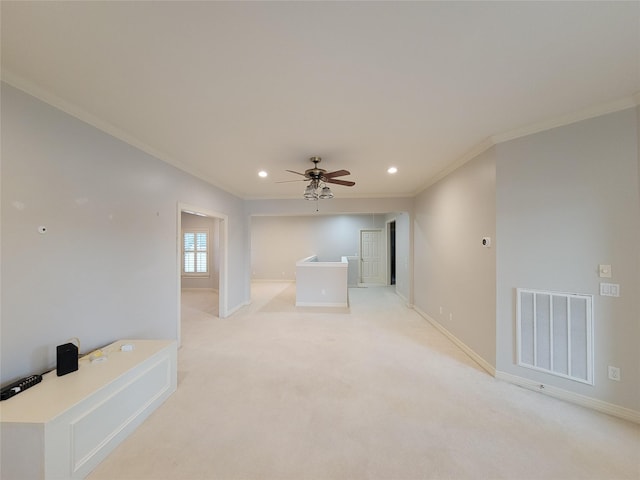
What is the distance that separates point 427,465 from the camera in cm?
160

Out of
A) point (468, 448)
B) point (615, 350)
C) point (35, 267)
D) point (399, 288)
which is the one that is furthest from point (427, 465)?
point (399, 288)

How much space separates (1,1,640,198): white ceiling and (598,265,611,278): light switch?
138 cm

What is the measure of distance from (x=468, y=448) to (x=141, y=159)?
13.4 feet

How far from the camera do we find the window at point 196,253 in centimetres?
788

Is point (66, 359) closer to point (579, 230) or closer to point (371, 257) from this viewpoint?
point (579, 230)

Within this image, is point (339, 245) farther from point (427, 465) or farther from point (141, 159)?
point (427, 465)

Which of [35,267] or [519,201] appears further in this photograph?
[519,201]

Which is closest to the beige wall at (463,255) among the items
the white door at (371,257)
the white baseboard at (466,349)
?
the white baseboard at (466,349)

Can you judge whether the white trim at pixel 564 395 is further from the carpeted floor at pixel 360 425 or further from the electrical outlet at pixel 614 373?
the electrical outlet at pixel 614 373

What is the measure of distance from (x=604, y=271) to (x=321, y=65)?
9.35 feet

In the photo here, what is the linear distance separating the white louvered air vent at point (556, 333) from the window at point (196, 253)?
25.7 ft

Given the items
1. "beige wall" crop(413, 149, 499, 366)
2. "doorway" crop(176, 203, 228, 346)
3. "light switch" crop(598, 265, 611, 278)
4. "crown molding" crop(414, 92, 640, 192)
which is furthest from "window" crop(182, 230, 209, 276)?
"light switch" crop(598, 265, 611, 278)

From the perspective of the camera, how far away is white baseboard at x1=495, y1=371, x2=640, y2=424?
79.5 inches

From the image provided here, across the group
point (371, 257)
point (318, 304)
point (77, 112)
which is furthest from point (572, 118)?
point (371, 257)
